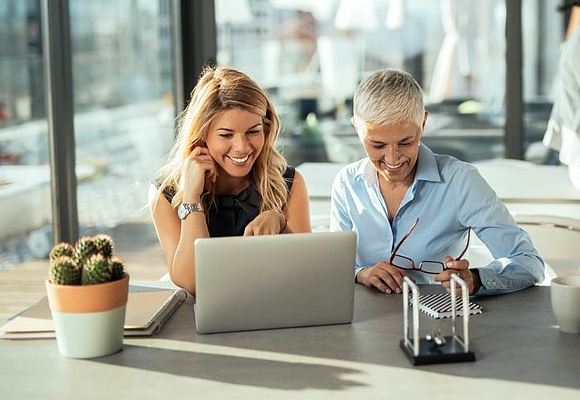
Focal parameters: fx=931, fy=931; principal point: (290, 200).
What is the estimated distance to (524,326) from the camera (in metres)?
1.90

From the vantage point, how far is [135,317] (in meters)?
1.97

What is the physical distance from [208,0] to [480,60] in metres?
1.82

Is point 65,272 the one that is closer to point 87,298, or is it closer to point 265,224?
point 87,298

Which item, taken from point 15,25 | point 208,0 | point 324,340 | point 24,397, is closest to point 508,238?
point 324,340

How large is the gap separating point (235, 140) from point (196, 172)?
5.3 inches

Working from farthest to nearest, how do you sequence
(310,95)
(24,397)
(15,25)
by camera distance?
1. (310,95)
2. (15,25)
3. (24,397)

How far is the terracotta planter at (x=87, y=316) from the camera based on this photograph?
1.72 m

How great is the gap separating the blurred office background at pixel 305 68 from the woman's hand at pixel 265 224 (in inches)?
103

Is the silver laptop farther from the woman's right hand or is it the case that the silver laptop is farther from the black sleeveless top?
the black sleeveless top

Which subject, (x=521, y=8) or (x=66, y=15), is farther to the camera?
(x=521, y=8)

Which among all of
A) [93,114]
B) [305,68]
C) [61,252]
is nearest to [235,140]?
[61,252]

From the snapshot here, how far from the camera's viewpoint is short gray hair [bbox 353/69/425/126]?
235 cm

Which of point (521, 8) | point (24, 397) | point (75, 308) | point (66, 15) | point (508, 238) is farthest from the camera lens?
point (521, 8)

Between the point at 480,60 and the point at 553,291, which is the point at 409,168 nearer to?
the point at 553,291
